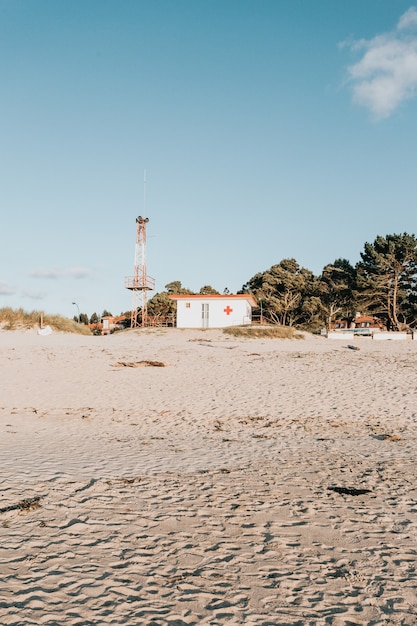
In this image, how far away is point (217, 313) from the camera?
128 feet

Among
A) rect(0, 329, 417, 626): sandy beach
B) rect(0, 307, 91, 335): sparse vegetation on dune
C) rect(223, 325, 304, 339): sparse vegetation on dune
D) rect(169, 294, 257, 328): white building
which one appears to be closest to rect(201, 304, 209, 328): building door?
rect(169, 294, 257, 328): white building

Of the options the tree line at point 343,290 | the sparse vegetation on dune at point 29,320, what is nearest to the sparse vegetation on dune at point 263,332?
the sparse vegetation on dune at point 29,320

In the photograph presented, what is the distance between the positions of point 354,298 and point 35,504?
1968 inches

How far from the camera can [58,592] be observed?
3590 millimetres

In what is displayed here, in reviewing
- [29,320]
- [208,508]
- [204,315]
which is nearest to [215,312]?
[204,315]

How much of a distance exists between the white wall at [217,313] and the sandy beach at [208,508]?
25.1 m

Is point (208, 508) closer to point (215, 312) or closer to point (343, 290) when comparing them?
point (215, 312)

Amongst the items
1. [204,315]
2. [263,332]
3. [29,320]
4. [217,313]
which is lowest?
[263,332]

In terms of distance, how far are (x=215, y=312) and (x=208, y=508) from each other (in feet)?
110

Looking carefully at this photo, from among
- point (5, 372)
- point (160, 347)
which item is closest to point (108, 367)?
Answer: point (5, 372)

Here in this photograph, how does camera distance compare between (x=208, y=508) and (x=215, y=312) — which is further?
(x=215, y=312)

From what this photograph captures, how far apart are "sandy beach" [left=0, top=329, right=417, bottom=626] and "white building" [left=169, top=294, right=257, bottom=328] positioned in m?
25.1

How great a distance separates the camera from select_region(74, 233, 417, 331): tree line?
49375 mm

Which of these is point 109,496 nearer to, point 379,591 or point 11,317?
point 379,591
